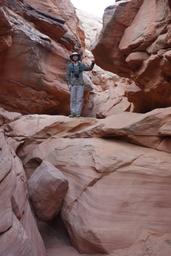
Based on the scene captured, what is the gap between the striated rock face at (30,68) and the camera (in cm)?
1659

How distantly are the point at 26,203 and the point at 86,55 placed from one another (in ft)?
63.0

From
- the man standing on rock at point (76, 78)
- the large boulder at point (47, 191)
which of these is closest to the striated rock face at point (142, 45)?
the man standing on rock at point (76, 78)

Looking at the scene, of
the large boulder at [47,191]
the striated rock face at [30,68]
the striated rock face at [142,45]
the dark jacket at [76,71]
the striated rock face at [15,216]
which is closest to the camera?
the striated rock face at [15,216]

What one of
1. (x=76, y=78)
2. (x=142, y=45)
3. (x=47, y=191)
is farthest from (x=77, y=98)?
(x=47, y=191)

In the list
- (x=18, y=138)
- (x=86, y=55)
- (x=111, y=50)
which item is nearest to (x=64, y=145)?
(x=18, y=138)

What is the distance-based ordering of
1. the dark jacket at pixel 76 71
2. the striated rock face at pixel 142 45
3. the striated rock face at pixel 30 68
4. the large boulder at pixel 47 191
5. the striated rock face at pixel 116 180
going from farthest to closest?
the striated rock face at pixel 30 68 < the dark jacket at pixel 76 71 < the striated rock face at pixel 142 45 < the large boulder at pixel 47 191 < the striated rock face at pixel 116 180

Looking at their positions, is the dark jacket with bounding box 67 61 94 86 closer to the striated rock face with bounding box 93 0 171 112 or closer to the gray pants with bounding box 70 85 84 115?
the gray pants with bounding box 70 85 84 115

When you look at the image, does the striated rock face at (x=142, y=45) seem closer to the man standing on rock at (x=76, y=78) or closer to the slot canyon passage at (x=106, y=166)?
the slot canyon passage at (x=106, y=166)

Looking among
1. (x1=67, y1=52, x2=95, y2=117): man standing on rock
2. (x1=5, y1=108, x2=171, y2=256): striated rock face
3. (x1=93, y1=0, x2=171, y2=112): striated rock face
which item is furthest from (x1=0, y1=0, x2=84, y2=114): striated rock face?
(x1=5, y1=108, x2=171, y2=256): striated rock face

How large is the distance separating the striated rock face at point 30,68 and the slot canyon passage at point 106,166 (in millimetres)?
2425

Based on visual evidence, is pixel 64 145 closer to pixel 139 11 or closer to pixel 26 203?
pixel 26 203

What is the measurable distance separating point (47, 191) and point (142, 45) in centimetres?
501

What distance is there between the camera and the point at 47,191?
28.8 ft

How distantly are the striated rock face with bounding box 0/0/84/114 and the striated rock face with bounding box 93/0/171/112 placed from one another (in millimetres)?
5141
